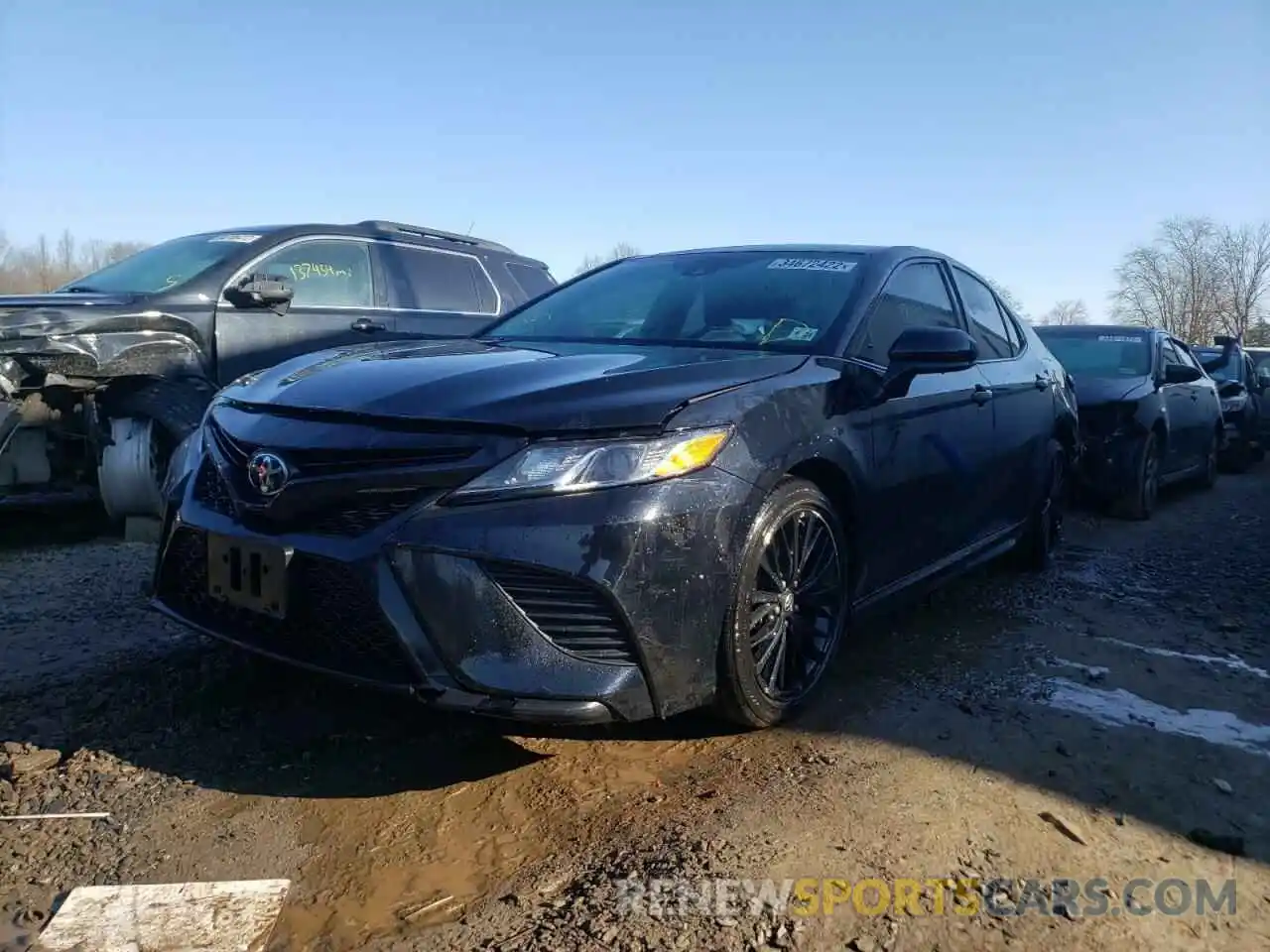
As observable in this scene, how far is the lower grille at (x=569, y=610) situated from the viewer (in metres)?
2.43

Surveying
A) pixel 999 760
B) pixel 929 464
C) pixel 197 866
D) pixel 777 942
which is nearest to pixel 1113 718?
pixel 999 760

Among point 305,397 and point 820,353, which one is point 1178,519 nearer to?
point 820,353

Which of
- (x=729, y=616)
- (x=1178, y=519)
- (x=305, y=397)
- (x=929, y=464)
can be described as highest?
(x=305, y=397)

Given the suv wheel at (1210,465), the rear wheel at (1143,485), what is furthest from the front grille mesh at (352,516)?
the suv wheel at (1210,465)

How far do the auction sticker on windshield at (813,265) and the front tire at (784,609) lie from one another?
111 cm

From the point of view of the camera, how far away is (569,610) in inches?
97.1

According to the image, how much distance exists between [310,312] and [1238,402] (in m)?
10.3

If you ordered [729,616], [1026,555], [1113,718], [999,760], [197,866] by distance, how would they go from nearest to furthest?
[197,866] → [729,616] → [999,760] → [1113,718] → [1026,555]

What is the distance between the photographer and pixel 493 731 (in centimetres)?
302

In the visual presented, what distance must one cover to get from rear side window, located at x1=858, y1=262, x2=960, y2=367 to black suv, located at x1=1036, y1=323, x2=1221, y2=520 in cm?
331

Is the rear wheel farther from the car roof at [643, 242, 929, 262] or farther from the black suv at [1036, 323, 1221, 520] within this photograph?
the car roof at [643, 242, 929, 262]

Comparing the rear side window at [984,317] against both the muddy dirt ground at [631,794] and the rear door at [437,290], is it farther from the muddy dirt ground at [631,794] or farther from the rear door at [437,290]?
the rear door at [437,290]

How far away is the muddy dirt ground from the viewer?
2150 mm

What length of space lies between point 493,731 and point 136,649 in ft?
4.99
